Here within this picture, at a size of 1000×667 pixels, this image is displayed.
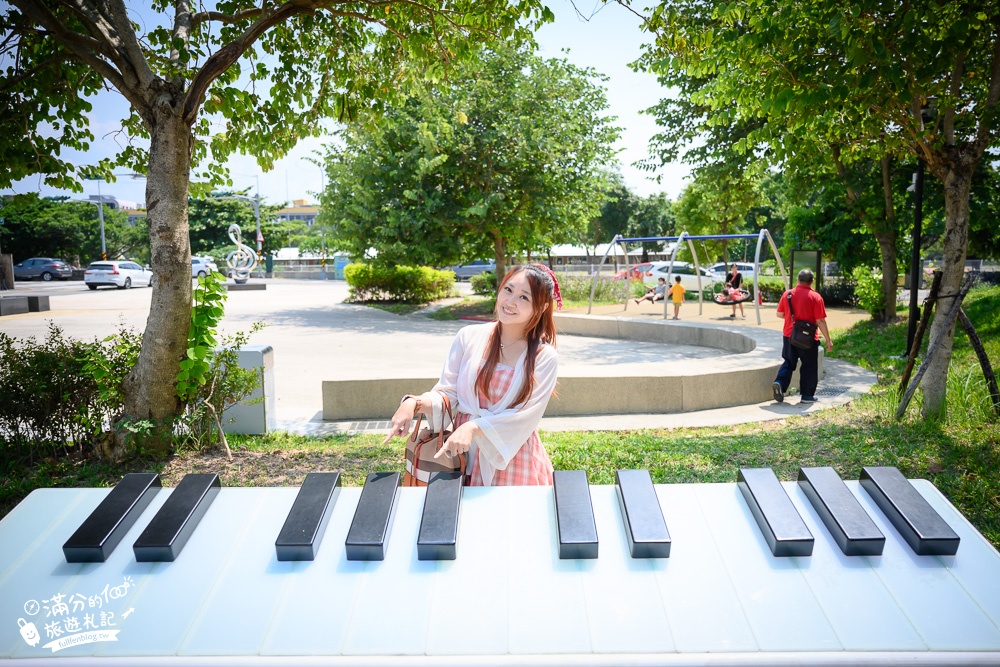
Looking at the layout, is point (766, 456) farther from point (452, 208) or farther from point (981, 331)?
point (452, 208)

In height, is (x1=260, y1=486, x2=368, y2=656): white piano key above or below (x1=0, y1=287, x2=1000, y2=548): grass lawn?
above

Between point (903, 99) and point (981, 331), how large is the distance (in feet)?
25.2

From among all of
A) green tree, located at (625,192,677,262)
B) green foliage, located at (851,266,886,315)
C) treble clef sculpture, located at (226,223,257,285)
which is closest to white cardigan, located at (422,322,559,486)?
green foliage, located at (851,266,886,315)

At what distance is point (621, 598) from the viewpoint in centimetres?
149

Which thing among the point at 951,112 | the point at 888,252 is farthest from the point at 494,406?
the point at 888,252

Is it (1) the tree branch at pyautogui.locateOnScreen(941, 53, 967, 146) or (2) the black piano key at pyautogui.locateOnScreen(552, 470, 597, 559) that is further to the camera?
(1) the tree branch at pyautogui.locateOnScreen(941, 53, 967, 146)

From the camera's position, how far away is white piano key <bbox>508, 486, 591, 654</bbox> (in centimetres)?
141

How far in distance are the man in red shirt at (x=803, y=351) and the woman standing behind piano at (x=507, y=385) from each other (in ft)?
22.3

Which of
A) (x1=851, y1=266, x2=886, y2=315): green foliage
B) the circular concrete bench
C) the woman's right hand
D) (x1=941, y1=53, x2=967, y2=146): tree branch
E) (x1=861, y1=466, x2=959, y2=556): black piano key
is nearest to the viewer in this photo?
(x1=861, y1=466, x2=959, y2=556): black piano key

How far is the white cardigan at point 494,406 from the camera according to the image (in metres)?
2.57

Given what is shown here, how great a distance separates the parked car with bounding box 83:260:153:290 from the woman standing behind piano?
996 inches

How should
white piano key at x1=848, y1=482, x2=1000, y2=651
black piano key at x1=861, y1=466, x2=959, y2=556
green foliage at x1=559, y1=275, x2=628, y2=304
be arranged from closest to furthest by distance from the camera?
white piano key at x1=848, y1=482, x2=1000, y2=651
black piano key at x1=861, y1=466, x2=959, y2=556
green foliage at x1=559, y1=275, x2=628, y2=304

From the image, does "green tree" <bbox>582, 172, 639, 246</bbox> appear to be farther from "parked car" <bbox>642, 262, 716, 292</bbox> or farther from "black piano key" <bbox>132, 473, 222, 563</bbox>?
"black piano key" <bbox>132, 473, 222, 563</bbox>

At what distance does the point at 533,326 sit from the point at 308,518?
138cm
